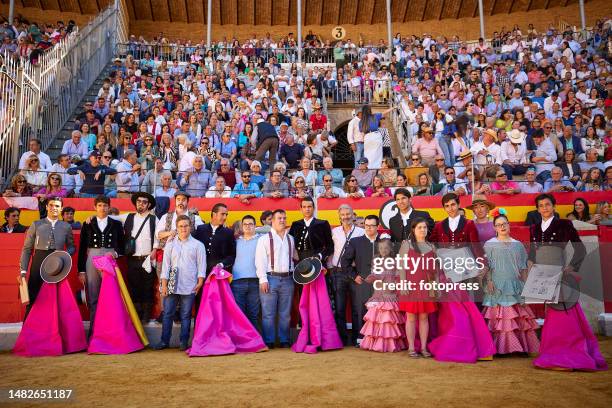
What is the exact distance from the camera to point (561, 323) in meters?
4.80

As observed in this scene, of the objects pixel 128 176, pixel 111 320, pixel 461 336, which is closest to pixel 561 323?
pixel 461 336

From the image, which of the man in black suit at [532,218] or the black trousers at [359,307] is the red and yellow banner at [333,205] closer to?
the man in black suit at [532,218]

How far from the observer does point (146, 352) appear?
5.74 meters

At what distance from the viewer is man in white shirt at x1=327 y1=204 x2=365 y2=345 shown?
6.12 meters

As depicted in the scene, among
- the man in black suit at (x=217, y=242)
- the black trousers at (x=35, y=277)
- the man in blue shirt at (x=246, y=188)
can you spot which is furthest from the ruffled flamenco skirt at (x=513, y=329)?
the black trousers at (x=35, y=277)

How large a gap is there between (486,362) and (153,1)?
73.3 ft

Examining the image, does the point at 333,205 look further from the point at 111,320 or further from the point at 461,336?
the point at 111,320

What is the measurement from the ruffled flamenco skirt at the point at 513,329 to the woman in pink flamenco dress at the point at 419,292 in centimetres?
63

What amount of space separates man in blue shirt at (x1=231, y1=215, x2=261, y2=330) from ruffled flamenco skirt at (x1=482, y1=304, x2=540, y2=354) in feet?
8.40


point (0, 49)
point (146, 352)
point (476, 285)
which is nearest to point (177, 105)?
point (0, 49)

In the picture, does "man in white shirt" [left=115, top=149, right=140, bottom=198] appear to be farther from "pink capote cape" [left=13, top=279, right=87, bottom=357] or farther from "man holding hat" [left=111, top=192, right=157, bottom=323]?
"pink capote cape" [left=13, top=279, right=87, bottom=357]

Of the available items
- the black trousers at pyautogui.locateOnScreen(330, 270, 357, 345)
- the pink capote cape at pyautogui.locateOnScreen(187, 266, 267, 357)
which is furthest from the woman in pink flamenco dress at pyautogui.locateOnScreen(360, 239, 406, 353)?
the pink capote cape at pyautogui.locateOnScreen(187, 266, 267, 357)

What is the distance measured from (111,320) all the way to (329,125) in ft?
28.5

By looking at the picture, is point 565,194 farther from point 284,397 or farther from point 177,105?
point 177,105
